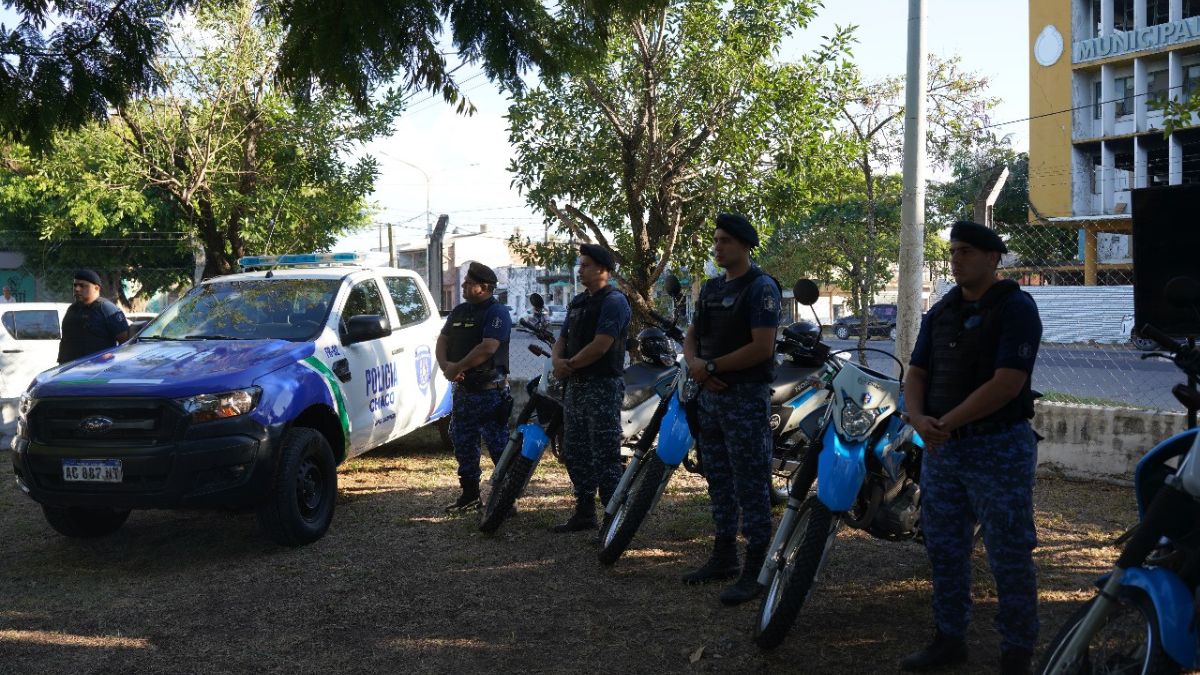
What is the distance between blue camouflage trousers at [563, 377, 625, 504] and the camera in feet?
20.3

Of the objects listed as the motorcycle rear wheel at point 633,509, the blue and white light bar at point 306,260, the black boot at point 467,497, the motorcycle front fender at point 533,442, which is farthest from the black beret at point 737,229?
the blue and white light bar at point 306,260

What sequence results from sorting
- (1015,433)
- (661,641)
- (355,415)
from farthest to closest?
(355,415)
(661,641)
(1015,433)

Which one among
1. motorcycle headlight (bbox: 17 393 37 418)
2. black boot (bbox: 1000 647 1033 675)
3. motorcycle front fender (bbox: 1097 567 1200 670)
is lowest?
black boot (bbox: 1000 647 1033 675)

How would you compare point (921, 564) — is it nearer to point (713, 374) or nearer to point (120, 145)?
point (713, 374)

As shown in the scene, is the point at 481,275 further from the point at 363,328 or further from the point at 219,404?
the point at 219,404

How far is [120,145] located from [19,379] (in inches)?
128

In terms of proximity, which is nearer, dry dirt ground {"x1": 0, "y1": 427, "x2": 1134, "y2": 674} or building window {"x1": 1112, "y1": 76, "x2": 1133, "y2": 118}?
dry dirt ground {"x1": 0, "y1": 427, "x2": 1134, "y2": 674}

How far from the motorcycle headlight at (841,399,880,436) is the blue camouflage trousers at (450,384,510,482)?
119 inches

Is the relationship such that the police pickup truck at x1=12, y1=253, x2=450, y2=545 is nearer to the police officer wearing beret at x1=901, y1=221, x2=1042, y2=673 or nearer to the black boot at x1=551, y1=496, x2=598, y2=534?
the black boot at x1=551, y1=496, x2=598, y2=534

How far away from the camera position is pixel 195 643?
4.61 metres

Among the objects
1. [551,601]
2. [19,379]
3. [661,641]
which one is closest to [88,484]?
[551,601]

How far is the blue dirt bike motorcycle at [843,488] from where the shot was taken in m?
4.12

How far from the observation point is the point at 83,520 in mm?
6504

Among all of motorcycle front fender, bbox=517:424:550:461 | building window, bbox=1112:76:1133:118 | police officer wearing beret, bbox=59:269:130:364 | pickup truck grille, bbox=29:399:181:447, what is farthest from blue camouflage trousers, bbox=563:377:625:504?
building window, bbox=1112:76:1133:118
